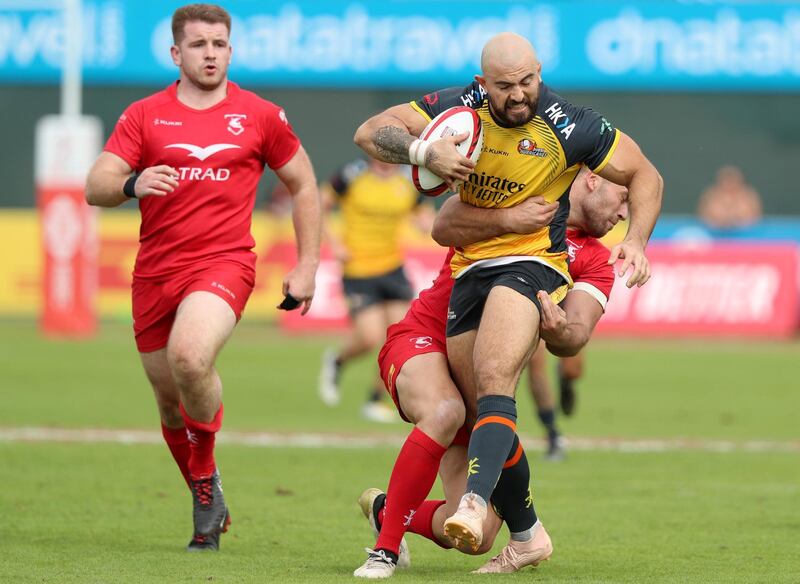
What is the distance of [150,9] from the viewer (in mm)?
28828

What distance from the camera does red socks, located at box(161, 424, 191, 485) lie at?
7.99 meters

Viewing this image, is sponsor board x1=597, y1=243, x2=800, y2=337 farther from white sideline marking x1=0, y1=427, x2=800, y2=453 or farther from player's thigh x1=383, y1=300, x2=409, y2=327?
white sideline marking x1=0, y1=427, x2=800, y2=453

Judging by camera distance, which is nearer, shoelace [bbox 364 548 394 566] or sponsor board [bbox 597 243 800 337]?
shoelace [bbox 364 548 394 566]

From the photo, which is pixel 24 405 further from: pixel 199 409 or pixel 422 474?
pixel 422 474

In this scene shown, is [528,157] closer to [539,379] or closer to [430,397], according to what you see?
[430,397]

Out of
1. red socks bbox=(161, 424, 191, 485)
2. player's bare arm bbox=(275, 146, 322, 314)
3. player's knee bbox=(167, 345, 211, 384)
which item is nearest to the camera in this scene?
player's knee bbox=(167, 345, 211, 384)

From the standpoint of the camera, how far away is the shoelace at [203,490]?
25.0ft

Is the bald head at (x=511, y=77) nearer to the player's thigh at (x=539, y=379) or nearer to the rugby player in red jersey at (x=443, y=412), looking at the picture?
the rugby player in red jersey at (x=443, y=412)

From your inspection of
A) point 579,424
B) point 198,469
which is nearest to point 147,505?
point 198,469

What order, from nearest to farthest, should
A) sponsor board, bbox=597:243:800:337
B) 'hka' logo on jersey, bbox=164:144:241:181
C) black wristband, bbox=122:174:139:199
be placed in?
1. black wristband, bbox=122:174:139:199
2. 'hka' logo on jersey, bbox=164:144:241:181
3. sponsor board, bbox=597:243:800:337

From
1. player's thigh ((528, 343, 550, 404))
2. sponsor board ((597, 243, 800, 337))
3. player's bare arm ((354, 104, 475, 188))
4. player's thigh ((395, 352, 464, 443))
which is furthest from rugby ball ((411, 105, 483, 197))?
sponsor board ((597, 243, 800, 337))

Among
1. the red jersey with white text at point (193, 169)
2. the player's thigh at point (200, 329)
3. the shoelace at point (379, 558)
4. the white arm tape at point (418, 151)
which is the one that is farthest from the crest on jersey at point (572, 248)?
the shoelace at point (379, 558)

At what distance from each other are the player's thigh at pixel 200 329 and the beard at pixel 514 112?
1655 millimetres

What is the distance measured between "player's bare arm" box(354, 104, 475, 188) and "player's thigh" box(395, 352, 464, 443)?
2.79 feet
